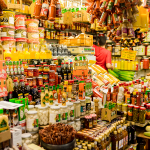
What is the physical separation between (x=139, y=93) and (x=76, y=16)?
10.8ft

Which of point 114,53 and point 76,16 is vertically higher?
point 76,16

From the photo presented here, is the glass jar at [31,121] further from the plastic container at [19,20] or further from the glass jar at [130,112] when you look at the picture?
the plastic container at [19,20]

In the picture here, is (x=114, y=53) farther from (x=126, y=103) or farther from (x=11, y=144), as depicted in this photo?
(x=11, y=144)

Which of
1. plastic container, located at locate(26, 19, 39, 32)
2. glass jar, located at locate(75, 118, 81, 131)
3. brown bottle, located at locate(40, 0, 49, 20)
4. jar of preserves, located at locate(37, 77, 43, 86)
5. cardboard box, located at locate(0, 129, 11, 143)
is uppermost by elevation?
brown bottle, located at locate(40, 0, 49, 20)

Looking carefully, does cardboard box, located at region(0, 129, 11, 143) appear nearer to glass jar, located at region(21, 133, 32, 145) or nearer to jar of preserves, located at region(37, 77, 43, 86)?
glass jar, located at region(21, 133, 32, 145)

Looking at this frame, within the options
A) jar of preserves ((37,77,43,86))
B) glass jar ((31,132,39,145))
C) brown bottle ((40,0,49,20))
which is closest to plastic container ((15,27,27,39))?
brown bottle ((40,0,49,20))

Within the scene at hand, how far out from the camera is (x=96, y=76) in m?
4.10

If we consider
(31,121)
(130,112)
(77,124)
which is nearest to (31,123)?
(31,121)

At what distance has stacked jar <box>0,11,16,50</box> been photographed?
3.23 meters

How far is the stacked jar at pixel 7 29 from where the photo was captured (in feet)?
10.6

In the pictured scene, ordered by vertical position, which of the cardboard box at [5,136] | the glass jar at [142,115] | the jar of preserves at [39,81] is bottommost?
the glass jar at [142,115]

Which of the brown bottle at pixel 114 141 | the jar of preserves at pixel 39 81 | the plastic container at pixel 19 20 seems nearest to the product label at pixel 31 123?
the jar of preserves at pixel 39 81

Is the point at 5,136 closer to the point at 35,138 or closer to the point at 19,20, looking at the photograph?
the point at 35,138

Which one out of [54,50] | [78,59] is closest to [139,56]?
[54,50]
